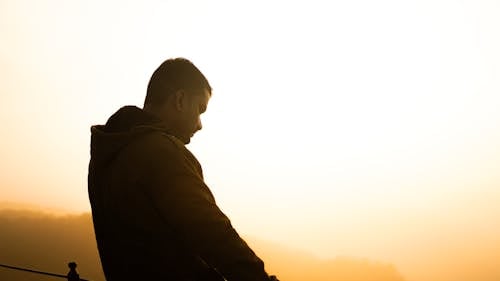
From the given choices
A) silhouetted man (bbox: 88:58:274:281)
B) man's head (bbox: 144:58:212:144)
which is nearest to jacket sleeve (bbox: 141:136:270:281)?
silhouetted man (bbox: 88:58:274:281)

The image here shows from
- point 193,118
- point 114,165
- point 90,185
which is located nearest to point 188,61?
point 193,118

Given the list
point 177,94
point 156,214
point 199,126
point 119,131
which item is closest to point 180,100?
point 177,94

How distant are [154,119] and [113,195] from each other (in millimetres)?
431

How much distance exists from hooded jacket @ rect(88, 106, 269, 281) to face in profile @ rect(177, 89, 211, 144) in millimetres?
221

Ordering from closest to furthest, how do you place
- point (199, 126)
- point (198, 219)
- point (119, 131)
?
point (198, 219) < point (119, 131) < point (199, 126)

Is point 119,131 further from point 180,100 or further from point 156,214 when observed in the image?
point 156,214

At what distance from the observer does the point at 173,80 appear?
2.33m

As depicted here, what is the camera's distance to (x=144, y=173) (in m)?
1.88

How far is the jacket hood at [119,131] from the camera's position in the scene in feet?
6.86

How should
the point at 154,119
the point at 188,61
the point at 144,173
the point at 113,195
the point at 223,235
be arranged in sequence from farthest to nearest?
the point at 188,61
the point at 154,119
the point at 113,195
the point at 144,173
the point at 223,235

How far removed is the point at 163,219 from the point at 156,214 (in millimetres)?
37

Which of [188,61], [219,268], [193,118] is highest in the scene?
[188,61]

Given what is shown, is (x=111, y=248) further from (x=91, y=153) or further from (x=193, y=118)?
(x=193, y=118)

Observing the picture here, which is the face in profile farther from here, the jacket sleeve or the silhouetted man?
the jacket sleeve
